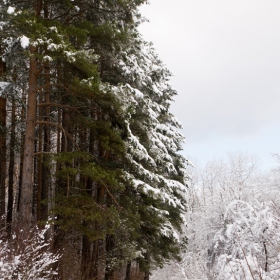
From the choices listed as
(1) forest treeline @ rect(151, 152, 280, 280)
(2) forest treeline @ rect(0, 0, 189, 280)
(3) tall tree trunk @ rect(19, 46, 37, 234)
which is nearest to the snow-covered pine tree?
(2) forest treeline @ rect(0, 0, 189, 280)

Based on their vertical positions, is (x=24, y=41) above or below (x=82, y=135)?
above

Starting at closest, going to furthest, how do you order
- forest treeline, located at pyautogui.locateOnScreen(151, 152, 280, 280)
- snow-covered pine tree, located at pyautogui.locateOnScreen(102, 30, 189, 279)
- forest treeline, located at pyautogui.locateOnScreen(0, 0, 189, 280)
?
forest treeline, located at pyautogui.locateOnScreen(151, 152, 280, 280) < forest treeline, located at pyautogui.locateOnScreen(0, 0, 189, 280) < snow-covered pine tree, located at pyautogui.locateOnScreen(102, 30, 189, 279)

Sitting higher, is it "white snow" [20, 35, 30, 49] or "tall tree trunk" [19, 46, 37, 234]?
"white snow" [20, 35, 30, 49]

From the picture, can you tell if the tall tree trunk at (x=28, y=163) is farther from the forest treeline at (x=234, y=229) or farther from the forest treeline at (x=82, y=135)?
the forest treeline at (x=234, y=229)

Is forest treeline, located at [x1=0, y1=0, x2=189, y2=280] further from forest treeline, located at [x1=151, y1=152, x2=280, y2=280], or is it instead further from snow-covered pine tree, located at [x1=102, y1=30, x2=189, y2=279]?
forest treeline, located at [x1=151, y1=152, x2=280, y2=280]

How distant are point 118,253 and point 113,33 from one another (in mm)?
7621

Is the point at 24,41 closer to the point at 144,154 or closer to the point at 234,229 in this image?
the point at 144,154

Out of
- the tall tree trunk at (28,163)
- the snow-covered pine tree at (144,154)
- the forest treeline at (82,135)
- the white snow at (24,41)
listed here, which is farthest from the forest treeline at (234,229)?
the white snow at (24,41)

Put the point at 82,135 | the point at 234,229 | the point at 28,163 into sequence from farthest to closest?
1. the point at 82,135
2. the point at 28,163
3. the point at 234,229

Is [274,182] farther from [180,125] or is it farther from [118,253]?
[118,253]

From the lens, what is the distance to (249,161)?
33562 millimetres

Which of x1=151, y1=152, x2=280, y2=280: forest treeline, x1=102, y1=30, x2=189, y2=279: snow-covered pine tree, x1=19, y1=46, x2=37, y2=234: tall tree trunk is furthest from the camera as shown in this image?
x1=102, y1=30, x2=189, y2=279: snow-covered pine tree

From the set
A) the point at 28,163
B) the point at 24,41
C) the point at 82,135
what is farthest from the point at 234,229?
the point at 82,135

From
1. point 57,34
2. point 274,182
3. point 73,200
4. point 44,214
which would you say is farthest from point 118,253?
point 274,182
